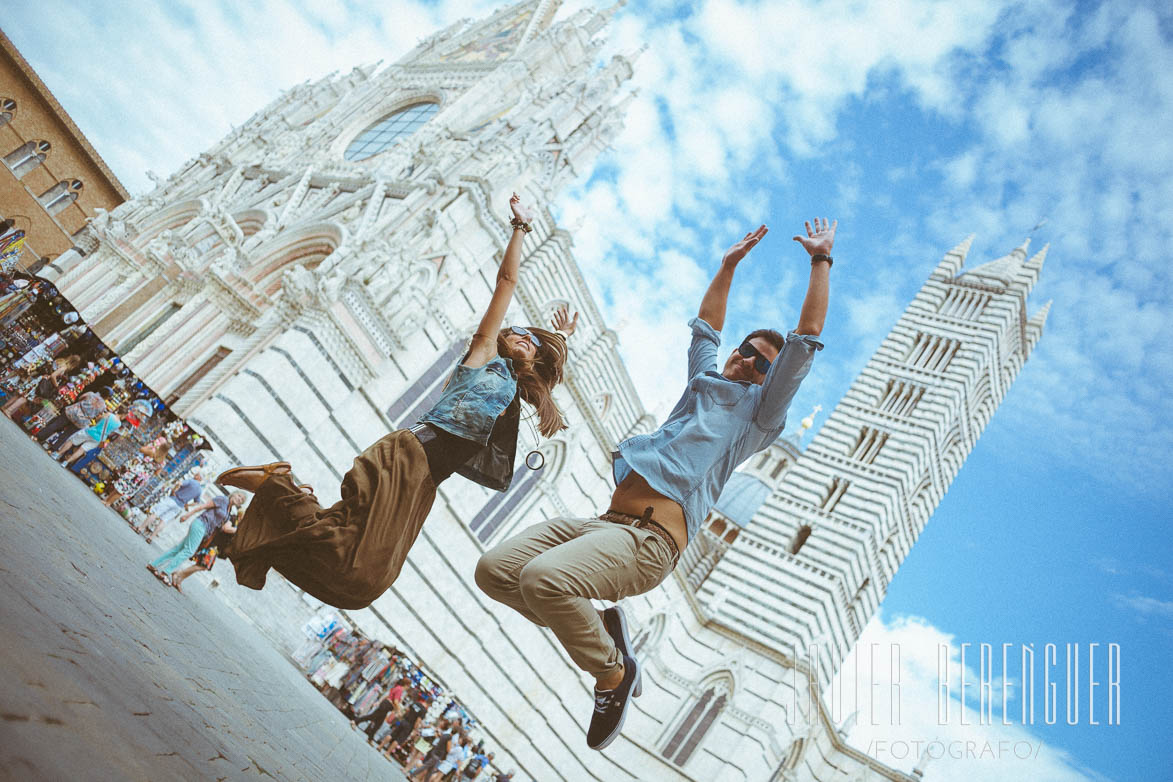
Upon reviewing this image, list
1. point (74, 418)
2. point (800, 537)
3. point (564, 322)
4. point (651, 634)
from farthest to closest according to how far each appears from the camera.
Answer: point (800, 537), point (651, 634), point (74, 418), point (564, 322)

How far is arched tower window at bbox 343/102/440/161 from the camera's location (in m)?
22.9

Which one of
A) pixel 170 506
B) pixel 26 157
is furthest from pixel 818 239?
pixel 26 157

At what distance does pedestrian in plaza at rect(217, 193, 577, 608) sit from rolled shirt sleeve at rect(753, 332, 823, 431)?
1.12m

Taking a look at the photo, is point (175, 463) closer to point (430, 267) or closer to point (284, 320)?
point (284, 320)

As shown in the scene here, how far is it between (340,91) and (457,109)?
22.4 feet

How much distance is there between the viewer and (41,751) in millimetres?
1860

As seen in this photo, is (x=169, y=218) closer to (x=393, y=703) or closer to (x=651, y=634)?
(x=393, y=703)

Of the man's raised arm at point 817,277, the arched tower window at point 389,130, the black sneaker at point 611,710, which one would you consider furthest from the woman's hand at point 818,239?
the arched tower window at point 389,130

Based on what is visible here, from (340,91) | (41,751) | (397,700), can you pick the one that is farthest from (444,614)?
(340,91)

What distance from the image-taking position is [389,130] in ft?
78.2

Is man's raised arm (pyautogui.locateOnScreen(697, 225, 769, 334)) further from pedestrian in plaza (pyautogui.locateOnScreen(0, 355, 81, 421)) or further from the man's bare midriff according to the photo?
pedestrian in plaza (pyautogui.locateOnScreen(0, 355, 81, 421))

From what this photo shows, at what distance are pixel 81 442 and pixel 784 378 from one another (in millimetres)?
10147

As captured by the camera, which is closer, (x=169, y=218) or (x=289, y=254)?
(x=289, y=254)

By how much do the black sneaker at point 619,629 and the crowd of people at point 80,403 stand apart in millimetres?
7669
